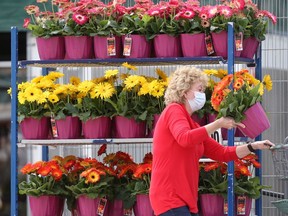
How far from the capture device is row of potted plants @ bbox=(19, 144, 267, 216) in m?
7.43

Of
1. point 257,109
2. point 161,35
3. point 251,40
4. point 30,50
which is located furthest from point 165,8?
point 30,50

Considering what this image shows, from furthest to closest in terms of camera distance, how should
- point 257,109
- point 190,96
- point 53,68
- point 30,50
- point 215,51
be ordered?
point 30,50
point 53,68
point 215,51
point 257,109
point 190,96

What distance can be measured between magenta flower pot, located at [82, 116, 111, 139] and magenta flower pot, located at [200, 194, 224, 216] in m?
0.92

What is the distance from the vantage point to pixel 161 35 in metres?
7.50

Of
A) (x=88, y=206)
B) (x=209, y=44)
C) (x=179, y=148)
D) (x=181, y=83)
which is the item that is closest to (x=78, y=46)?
(x=209, y=44)

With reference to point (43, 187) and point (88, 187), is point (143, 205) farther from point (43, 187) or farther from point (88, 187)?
point (43, 187)

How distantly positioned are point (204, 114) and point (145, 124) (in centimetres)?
48

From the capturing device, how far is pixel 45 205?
7.64 meters

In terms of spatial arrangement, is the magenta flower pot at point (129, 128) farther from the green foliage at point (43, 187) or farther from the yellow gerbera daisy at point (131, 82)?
the green foliage at point (43, 187)

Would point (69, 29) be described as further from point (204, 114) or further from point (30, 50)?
point (30, 50)

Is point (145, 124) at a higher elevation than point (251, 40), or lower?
lower

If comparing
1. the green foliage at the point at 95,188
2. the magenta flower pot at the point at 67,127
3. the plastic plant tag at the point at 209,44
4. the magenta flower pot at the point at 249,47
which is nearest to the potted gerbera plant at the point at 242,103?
the plastic plant tag at the point at 209,44

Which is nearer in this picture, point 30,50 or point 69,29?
point 69,29

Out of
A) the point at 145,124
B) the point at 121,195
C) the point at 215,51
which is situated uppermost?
the point at 215,51
